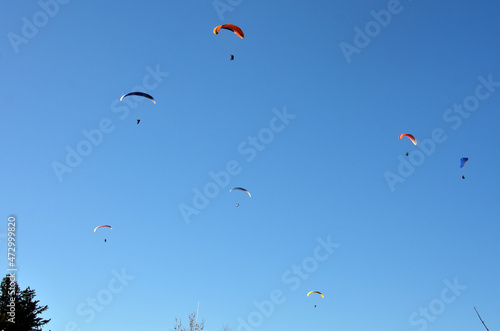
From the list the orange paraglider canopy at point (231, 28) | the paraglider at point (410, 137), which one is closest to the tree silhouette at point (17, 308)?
the orange paraglider canopy at point (231, 28)

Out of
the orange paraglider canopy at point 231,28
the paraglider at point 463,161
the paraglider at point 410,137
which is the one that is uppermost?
the orange paraglider canopy at point 231,28

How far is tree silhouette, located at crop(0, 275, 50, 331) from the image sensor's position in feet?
96.3

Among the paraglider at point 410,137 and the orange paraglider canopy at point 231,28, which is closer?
the orange paraglider canopy at point 231,28

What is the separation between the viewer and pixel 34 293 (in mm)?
31641

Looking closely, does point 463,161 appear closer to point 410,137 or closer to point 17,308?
point 410,137

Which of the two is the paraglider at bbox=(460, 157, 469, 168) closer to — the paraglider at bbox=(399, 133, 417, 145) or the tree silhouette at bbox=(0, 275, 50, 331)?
the paraglider at bbox=(399, 133, 417, 145)

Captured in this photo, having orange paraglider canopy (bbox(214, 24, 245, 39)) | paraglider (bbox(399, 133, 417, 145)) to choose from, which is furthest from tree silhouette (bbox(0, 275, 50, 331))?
paraglider (bbox(399, 133, 417, 145))

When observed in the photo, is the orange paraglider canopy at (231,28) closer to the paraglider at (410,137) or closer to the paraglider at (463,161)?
the paraglider at (410,137)

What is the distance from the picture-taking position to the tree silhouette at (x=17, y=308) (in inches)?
1155

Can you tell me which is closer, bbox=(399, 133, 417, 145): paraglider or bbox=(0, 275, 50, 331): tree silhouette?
bbox=(0, 275, 50, 331): tree silhouette

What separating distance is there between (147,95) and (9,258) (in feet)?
48.6

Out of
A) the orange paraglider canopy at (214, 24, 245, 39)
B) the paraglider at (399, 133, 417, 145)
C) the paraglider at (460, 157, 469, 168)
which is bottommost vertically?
the paraglider at (460, 157, 469, 168)

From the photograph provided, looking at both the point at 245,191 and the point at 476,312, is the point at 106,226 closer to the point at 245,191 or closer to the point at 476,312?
the point at 245,191

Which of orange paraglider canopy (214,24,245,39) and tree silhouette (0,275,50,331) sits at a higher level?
orange paraglider canopy (214,24,245,39)
